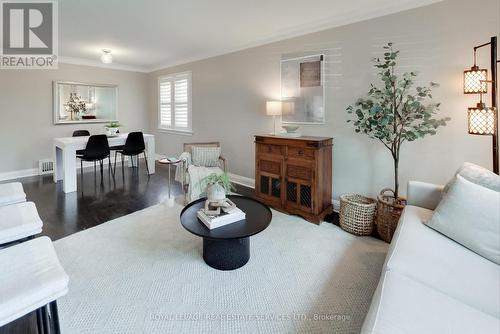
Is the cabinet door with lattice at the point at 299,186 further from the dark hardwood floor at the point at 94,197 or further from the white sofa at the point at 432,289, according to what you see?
the white sofa at the point at 432,289

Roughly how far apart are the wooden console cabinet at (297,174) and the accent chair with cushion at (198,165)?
0.71 metres

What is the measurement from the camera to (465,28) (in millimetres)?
2551

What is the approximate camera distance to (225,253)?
87.0 inches

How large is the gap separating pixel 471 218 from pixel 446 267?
0.40 metres

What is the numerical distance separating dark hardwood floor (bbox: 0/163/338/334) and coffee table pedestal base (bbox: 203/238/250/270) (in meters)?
1.47

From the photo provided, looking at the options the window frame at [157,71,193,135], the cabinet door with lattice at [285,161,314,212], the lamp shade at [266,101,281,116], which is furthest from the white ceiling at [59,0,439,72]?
the cabinet door with lattice at [285,161,314,212]

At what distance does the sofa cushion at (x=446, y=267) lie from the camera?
1290 millimetres

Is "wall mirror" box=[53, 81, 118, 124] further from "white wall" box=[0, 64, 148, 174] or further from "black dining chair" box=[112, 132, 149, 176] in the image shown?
"black dining chair" box=[112, 132, 149, 176]

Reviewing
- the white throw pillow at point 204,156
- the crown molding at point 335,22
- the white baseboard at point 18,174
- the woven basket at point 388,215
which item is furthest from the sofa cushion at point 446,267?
the white baseboard at point 18,174

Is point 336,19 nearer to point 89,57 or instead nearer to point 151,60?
point 151,60

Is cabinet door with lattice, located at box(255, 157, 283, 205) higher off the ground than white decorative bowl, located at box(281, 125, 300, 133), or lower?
lower

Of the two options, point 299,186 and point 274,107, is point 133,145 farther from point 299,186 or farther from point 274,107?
point 299,186

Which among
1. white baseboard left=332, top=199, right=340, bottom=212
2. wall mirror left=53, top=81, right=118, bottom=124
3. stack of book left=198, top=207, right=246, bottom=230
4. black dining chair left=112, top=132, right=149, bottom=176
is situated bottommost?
white baseboard left=332, top=199, right=340, bottom=212

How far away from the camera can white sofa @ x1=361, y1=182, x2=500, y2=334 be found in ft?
3.52
